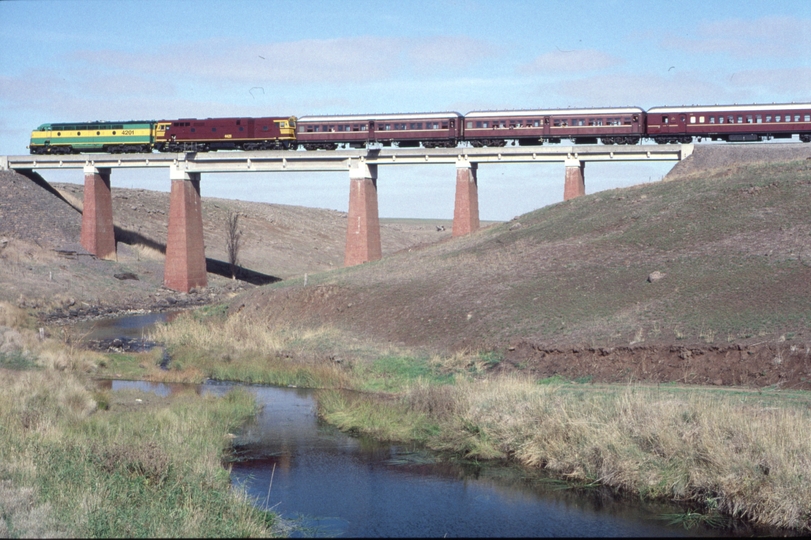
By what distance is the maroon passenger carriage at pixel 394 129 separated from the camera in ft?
196

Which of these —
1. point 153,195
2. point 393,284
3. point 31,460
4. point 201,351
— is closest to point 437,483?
point 31,460

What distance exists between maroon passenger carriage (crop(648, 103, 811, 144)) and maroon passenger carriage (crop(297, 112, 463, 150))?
13891mm

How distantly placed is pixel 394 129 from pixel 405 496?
1808 inches

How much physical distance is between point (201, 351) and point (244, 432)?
13080mm

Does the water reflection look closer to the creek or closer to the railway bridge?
the railway bridge

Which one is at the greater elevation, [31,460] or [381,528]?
[31,460]

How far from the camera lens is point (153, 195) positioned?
11288 centimetres

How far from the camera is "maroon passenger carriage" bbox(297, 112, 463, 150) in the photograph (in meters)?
59.7

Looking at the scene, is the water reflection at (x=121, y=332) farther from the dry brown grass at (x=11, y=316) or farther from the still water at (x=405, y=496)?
the still water at (x=405, y=496)

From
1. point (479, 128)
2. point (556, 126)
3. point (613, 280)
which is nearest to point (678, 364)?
point (613, 280)

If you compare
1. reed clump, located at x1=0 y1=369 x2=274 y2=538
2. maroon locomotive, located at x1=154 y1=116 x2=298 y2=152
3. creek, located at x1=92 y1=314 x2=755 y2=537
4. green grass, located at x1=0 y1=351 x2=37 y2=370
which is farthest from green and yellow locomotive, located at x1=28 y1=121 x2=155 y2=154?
creek, located at x1=92 y1=314 x2=755 y2=537

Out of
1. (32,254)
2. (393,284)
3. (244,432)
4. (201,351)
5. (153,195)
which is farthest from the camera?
(153,195)

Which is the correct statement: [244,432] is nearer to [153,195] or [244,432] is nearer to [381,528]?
[381,528]

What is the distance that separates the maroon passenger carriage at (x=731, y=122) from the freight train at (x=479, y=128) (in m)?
0.06
